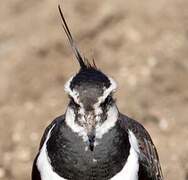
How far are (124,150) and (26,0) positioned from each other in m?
4.80

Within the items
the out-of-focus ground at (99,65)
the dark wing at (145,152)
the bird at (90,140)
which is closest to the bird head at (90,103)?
the bird at (90,140)

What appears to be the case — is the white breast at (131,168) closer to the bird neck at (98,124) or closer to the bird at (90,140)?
the bird at (90,140)

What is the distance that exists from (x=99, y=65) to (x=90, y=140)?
369cm

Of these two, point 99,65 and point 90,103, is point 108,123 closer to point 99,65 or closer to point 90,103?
point 90,103

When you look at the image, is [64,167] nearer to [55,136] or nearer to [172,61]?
[55,136]

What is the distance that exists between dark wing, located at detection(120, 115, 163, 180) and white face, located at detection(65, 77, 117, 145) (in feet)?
1.41

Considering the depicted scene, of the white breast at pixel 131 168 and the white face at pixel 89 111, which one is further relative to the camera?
the white breast at pixel 131 168

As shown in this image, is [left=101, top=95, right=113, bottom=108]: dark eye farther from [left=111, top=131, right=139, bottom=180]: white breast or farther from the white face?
[left=111, top=131, right=139, bottom=180]: white breast

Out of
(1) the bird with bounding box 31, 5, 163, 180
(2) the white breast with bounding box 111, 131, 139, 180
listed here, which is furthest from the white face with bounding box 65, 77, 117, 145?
(2) the white breast with bounding box 111, 131, 139, 180

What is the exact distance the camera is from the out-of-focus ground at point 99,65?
8938 mm

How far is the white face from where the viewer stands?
20.2 ft

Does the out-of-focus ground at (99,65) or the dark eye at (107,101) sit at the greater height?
the out-of-focus ground at (99,65)

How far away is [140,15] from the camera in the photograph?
34.7 ft

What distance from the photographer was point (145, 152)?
6.77m
